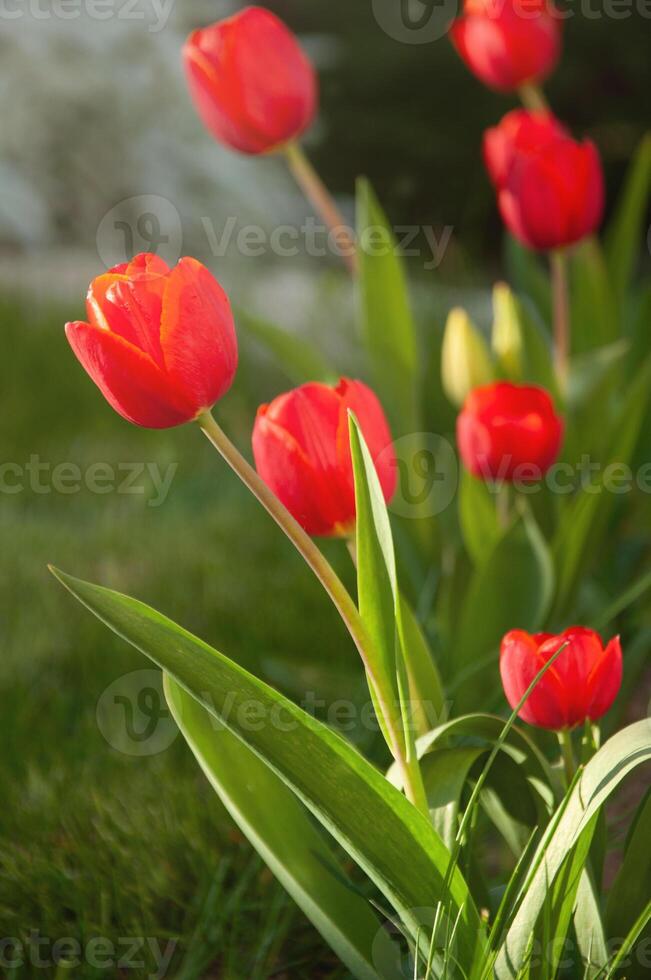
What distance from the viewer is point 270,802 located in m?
0.63

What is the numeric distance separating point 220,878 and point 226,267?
2547mm

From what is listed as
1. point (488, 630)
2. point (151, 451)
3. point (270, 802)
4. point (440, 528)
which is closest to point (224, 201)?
point (151, 451)

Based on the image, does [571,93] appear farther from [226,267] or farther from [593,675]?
[593,675]

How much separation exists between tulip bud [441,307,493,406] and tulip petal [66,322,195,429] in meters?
0.48

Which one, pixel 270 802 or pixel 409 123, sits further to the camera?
pixel 409 123

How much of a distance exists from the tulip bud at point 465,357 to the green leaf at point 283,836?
1.50 feet
